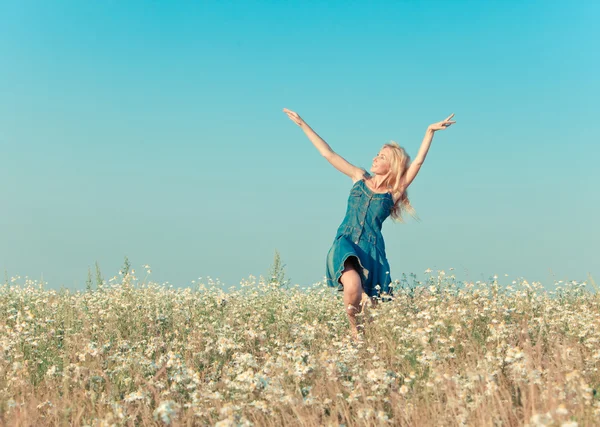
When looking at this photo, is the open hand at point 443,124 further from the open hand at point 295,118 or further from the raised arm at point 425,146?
the open hand at point 295,118

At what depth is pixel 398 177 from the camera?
945 cm

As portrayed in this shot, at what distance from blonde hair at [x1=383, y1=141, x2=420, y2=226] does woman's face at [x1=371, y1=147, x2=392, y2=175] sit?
57mm

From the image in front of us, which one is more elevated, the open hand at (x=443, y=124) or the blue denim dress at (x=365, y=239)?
the open hand at (x=443, y=124)

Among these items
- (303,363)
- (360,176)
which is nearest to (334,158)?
(360,176)

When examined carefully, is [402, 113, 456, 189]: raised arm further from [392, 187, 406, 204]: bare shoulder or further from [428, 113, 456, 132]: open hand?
[392, 187, 406, 204]: bare shoulder

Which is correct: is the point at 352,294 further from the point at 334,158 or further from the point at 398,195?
the point at 334,158

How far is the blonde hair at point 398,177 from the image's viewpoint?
30.9 ft

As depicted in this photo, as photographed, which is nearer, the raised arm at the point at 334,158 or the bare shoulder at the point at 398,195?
the bare shoulder at the point at 398,195

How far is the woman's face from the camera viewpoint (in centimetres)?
946

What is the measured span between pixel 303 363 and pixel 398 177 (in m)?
4.48

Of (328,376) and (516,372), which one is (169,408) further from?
(516,372)

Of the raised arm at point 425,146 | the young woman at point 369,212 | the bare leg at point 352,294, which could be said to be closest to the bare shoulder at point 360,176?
the young woman at point 369,212

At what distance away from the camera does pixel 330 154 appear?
31.8ft

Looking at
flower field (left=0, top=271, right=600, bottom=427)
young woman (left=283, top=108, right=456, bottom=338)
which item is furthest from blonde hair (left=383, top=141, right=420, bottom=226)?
flower field (left=0, top=271, right=600, bottom=427)
